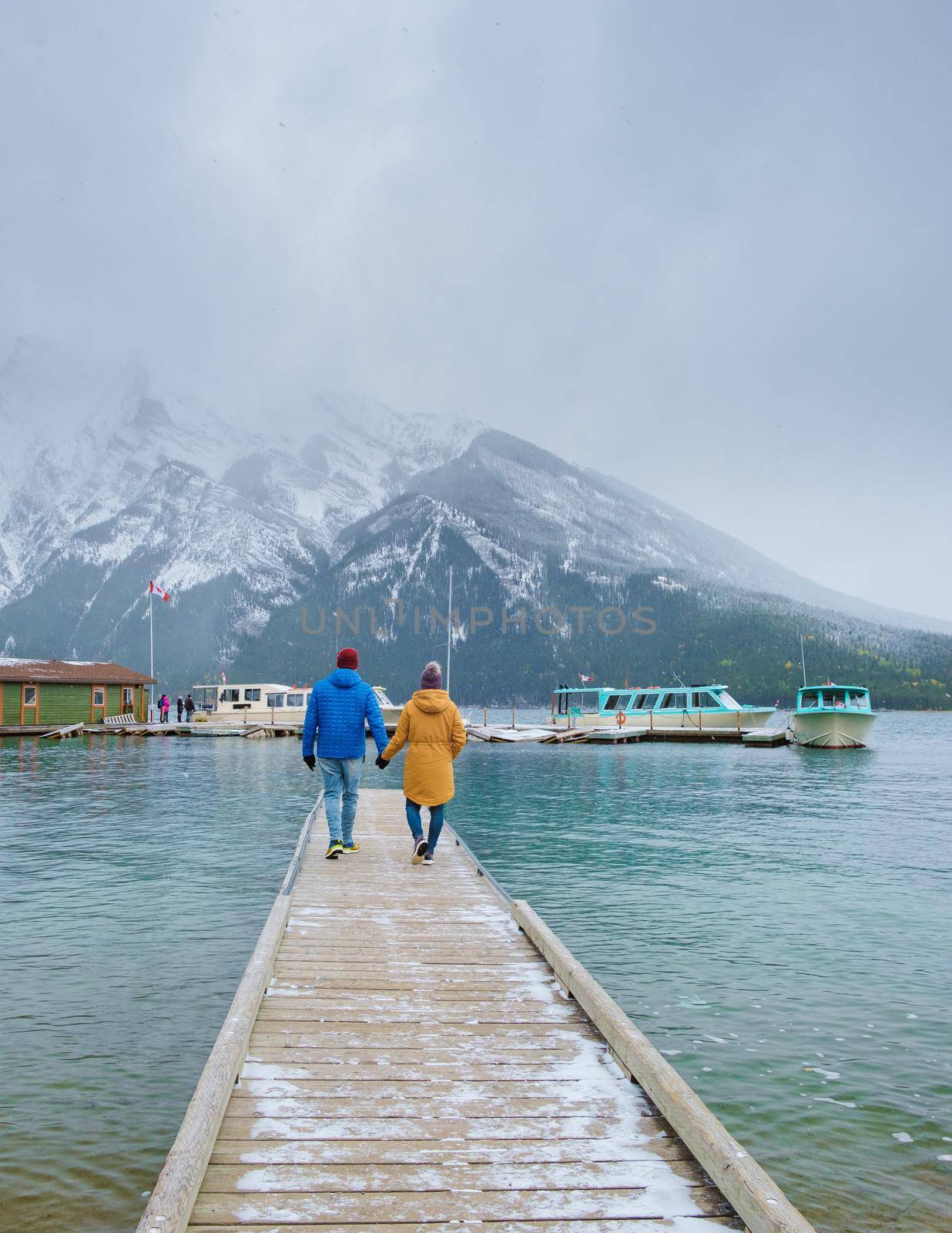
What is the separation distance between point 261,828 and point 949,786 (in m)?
28.1

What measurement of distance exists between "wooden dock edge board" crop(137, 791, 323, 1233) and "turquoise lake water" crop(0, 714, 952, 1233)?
125cm

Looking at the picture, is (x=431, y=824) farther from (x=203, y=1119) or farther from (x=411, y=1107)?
(x=203, y=1119)

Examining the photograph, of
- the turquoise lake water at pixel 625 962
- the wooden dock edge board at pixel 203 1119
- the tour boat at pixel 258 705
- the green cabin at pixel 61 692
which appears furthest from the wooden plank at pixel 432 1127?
the tour boat at pixel 258 705

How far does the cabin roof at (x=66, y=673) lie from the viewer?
5479cm

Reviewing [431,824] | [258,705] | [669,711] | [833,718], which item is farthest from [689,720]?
[431,824]

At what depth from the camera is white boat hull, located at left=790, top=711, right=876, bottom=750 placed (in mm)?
54781

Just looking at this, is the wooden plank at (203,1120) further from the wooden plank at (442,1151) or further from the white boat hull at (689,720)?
the white boat hull at (689,720)

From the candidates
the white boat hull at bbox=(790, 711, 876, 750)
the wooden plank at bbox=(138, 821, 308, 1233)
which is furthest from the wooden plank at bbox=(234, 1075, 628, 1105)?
the white boat hull at bbox=(790, 711, 876, 750)

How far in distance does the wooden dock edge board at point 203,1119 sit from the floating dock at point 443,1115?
0.01m

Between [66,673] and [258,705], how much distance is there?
12462mm

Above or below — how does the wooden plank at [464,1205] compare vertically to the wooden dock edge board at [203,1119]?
below

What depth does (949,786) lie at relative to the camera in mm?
35844

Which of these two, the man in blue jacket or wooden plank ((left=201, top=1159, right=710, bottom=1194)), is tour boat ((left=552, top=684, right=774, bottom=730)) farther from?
wooden plank ((left=201, top=1159, right=710, bottom=1194))

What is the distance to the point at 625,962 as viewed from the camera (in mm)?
10852
